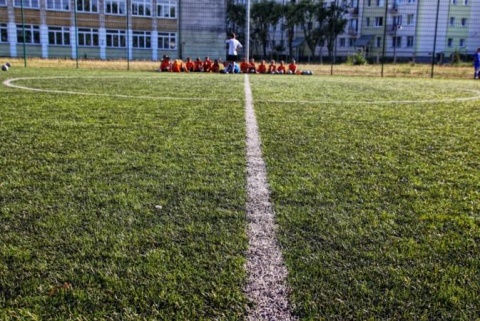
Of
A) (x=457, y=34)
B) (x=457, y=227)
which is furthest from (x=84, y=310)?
(x=457, y=34)

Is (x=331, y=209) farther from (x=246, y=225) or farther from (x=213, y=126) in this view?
(x=213, y=126)

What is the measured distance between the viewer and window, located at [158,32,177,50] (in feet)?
154

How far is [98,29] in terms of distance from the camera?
44.2m

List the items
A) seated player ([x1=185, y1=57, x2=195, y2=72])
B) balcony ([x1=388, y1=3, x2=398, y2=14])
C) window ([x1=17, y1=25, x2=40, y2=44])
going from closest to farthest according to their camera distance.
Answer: seated player ([x1=185, y1=57, x2=195, y2=72]), window ([x1=17, y1=25, x2=40, y2=44]), balcony ([x1=388, y1=3, x2=398, y2=14])

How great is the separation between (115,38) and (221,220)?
4602 centimetres

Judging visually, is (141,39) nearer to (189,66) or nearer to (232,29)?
(232,29)

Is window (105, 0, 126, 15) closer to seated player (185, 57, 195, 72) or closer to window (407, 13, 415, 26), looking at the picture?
seated player (185, 57, 195, 72)

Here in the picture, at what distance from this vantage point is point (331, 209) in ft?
8.72

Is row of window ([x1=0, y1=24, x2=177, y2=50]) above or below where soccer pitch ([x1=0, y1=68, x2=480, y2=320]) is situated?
above

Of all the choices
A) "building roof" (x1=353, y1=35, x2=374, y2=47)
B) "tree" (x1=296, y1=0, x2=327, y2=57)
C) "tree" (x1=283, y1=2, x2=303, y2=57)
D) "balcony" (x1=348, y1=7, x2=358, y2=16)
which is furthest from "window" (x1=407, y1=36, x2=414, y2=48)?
"tree" (x1=283, y1=2, x2=303, y2=57)

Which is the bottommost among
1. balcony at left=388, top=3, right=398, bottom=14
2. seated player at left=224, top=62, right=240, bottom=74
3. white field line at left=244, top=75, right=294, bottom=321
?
white field line at left=244, top=75, right=294, bottom=321

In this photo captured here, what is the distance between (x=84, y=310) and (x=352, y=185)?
199 cm

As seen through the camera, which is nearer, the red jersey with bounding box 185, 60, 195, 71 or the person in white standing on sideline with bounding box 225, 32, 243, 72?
the person in white standing on sideline with bounding box 225, 32, 243, 72

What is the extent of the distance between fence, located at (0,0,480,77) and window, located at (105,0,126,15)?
0.09 metres
